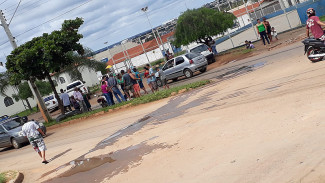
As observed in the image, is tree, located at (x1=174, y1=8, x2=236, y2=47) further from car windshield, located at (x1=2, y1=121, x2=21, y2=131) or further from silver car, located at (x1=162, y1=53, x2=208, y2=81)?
car windshield, located at (x1=2, y1=121, x2=21, y2=131)

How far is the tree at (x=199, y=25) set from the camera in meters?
33.5

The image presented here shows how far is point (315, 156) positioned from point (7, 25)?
79.8 ft

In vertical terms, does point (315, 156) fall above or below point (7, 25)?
below

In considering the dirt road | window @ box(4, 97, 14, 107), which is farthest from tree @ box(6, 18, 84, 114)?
window @ box(4, 97, 14, 107)

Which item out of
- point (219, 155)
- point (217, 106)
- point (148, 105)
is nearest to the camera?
point (219, 155)

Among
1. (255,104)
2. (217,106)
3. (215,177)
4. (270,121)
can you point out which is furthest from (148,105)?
(215,177)

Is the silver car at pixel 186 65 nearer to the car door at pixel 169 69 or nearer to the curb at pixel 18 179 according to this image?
the car door at pixel 169 69

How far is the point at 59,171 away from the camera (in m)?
10.9

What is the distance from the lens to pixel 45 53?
77.2ft

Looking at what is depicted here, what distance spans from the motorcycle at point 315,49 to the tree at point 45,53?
15.1 m

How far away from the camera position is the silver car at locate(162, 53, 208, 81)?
87.2 feet

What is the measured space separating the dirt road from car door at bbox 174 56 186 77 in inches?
476

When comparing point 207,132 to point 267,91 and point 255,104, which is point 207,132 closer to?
point 255,104

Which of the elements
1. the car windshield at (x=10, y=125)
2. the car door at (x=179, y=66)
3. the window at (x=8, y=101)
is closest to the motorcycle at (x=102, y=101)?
the car windshield at (x=10, y=125)
